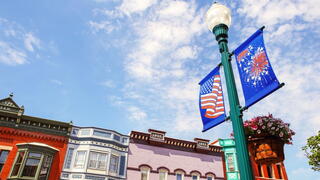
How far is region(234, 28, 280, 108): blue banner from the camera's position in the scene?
4.59m

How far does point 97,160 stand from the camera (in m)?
19.3

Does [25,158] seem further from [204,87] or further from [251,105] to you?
[251,105]

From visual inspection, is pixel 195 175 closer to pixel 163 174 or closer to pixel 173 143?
pixel 163 174

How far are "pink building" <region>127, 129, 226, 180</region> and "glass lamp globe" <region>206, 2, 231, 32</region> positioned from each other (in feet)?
56.5

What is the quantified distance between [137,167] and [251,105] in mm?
17766

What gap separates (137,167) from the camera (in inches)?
814

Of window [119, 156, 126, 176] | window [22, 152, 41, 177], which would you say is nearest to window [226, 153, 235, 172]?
window [119, 156, 126, 176]

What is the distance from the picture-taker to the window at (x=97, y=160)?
19.1m

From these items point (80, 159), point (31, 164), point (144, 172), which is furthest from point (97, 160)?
point (31, 164)

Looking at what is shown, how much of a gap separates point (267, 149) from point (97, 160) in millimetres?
16785

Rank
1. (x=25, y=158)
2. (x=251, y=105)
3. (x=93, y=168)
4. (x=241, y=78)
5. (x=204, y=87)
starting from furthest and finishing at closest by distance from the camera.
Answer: (x=93, y=168) < (x=25, y=158) < (x=204, y=87) < (x=241, y=78) < (x=251, y=105)

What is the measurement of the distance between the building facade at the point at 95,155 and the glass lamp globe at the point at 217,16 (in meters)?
16.6

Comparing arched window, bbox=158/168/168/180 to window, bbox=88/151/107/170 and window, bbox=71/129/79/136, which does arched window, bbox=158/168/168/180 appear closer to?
window, bbox=88/151/107/170

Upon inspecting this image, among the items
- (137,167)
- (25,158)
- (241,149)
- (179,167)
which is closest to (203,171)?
(179,167)
